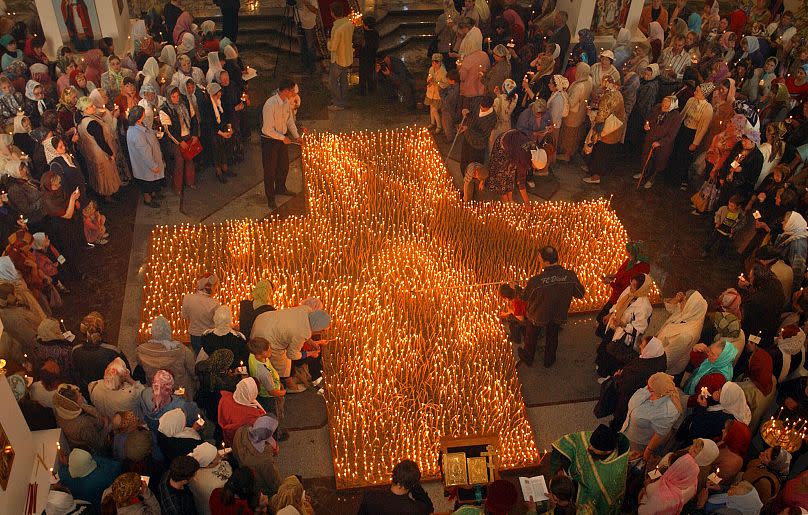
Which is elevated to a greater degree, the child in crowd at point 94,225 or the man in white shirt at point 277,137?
the man in white shirt at point 277,137

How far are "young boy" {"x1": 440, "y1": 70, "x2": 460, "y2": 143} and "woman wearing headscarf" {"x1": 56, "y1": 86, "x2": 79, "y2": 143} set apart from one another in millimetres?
5550

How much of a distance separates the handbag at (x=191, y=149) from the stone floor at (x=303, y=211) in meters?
0.69

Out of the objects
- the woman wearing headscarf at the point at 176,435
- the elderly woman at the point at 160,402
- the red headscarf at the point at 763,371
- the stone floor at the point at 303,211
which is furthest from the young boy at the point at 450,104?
the woman wearing headscarf at the point at 176,435

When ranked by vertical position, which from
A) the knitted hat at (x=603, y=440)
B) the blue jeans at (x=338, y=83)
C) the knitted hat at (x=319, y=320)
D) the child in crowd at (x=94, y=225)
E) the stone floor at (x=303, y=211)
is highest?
the knitted hat at (x=603, y=440)

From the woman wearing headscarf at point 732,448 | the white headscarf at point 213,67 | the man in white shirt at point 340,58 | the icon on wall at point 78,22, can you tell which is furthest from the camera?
the man in white shirt at point 340,58

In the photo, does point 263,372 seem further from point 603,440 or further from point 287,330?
point 603,440

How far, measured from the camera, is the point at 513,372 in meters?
8.70

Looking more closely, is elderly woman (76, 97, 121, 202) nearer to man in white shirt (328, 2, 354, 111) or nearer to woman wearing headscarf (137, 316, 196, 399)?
woman wearing headscarf (137, 316, 196, 399)

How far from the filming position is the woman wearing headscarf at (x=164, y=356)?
734 centimetres

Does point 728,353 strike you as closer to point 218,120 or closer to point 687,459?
point 687,459

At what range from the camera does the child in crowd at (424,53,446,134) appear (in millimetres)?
12594

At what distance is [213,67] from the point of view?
1150 cm

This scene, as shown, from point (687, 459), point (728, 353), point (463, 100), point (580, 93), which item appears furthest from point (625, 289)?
point (463, 100)

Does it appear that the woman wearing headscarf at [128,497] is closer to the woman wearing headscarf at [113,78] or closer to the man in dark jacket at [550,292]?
the man in dark jacket at [550,292]
